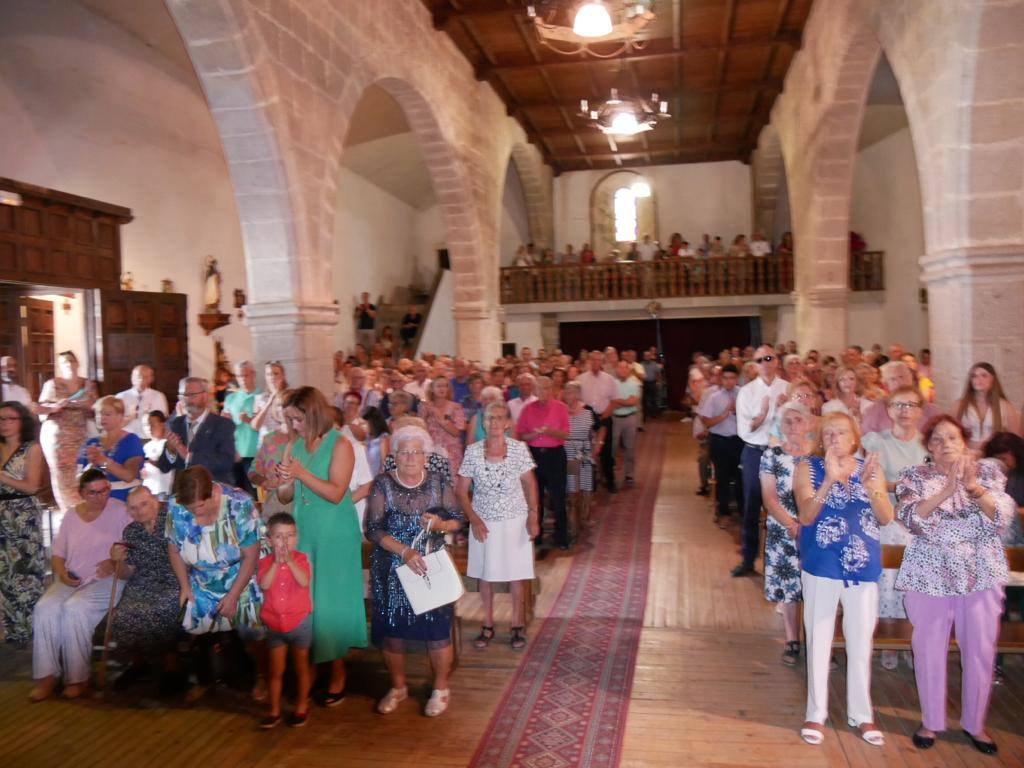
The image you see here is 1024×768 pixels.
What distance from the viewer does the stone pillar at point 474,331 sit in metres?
14.8

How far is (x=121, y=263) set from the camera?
1151 cm

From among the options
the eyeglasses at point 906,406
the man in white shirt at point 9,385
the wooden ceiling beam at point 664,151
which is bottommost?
the eyeglasses at point 906,406

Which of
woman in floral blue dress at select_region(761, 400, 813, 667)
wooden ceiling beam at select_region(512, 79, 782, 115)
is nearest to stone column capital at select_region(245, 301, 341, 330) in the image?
woman in floral blue dress at select_region(761, 400, 813, 667)

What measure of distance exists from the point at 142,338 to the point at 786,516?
9.71 metres

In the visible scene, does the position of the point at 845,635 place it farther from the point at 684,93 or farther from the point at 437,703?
the point at 684,93

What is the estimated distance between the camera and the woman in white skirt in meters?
4.98

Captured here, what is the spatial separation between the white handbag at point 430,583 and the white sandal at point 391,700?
1.74ft

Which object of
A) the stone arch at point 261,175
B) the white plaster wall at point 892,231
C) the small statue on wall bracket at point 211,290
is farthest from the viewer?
the white plaster wall at point 892,231

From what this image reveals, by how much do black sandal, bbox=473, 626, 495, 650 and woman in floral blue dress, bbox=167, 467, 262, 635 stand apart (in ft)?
4.62

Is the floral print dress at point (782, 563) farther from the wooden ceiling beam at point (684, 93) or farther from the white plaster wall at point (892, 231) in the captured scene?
the white plaster wall at point (892, 231)

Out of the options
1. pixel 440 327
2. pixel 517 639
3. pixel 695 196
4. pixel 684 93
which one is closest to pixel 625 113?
pixel 684 93

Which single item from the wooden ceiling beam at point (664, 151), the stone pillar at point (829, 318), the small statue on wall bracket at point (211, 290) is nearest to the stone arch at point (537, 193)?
the wooden ceiling beam at point (664, 151)

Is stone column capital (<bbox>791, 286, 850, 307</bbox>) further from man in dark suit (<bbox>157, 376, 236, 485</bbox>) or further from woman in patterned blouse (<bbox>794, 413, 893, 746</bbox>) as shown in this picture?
man in dark suit (<bbox>157, 376, 236, 485</bbox>)

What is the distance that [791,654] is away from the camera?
4.72 metres
